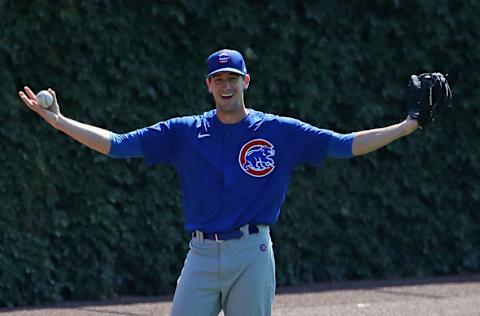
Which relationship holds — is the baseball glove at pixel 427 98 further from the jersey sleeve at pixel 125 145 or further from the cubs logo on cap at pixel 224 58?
the jersey sleeve at pixel 125 145

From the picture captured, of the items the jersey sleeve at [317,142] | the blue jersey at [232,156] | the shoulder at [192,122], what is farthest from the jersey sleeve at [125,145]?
the jersey sleeve at [317,142]

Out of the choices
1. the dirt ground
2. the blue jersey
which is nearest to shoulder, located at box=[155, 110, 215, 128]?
the blue jersey

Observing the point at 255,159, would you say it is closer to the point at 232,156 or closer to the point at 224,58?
the point at 232,156

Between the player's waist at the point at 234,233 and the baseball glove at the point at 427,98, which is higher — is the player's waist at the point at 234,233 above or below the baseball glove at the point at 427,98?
below

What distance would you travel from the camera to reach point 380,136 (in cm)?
572

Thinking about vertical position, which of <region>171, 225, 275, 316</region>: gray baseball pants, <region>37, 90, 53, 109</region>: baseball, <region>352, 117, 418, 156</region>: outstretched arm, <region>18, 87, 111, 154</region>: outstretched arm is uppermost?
<region>37, 90, 53, 109</region>: baseball

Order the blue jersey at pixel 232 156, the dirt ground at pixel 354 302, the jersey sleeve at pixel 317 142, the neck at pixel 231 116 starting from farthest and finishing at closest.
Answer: the dirt ground at pixel 354 302, the jersey sleeve at pixel 317 142, the neck at pixel 231 116, the blue jersey at pixel 232 156

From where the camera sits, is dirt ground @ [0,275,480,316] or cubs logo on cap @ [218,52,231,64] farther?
dirt ground @ [0,275,480,316]

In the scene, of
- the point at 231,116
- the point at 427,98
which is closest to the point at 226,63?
the point at 231,116

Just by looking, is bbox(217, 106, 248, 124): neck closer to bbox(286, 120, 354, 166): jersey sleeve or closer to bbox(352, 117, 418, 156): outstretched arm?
bbox(286, 120, 354, 166): jersey sleeve

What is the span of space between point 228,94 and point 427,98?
1037mm

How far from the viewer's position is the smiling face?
18.6ft

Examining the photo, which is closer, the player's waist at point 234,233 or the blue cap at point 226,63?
the player's waist at point 234,233

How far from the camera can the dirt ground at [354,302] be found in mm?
9094
